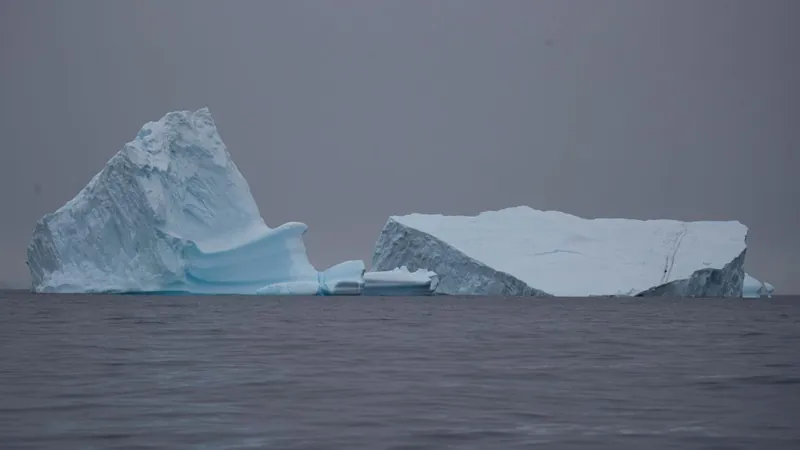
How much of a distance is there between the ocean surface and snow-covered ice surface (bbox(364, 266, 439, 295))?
1406cm

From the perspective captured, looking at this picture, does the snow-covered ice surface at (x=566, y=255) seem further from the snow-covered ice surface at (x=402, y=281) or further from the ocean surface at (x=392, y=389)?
the ocean surface at (x=392, y=389)

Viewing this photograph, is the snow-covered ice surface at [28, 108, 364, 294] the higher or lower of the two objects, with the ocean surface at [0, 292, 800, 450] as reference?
higher

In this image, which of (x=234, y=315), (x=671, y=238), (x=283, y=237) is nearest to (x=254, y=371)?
(x=234, y=315)

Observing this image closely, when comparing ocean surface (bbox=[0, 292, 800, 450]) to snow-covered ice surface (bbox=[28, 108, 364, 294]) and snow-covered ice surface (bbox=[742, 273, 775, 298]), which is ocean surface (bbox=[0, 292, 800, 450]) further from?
snow-covered ice surface (bbox=[742, 273, 775, 298])

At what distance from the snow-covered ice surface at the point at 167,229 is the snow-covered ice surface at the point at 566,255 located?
302 cm

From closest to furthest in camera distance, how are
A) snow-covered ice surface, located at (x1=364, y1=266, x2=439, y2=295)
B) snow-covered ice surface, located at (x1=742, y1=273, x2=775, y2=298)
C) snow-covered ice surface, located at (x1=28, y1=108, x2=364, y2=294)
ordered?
1. snow-covered ice surface, located at (x1=28, y1=108, x2=364, y2=294)
2. snow-covered ice surface, located at (x1=364, y1=266, x2=439, y2=295)
3. snow-covered ice surface, located at (x1=742, y1=273, x2=775, y2=298)

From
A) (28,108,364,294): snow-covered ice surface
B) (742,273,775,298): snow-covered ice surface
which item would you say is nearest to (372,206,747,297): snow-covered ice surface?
(28,108,364,294): snow-covered ice surface

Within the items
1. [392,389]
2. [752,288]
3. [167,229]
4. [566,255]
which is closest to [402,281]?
[566,255]

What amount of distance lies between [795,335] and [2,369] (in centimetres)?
1177

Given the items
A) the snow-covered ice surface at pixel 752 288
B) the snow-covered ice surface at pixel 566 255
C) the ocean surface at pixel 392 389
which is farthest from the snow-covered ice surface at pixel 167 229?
the snow-covered ice surface at pixel 752 288

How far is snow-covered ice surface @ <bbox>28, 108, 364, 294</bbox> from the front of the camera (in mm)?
26781

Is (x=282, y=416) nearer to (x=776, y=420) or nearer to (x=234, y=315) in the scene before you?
(x=776, y=420)

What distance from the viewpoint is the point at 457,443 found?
18.4 ft

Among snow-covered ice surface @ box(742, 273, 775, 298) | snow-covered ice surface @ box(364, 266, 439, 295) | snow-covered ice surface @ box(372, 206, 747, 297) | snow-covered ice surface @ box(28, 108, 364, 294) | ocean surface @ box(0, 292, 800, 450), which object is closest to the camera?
ocean surface @ box(0, 292, 800, 450)
